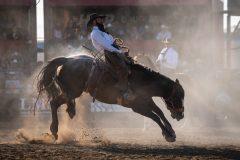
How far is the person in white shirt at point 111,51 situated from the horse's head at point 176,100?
2.27ft

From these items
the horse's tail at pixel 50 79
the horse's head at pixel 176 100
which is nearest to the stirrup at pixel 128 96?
the horse's head at pixel 176 100

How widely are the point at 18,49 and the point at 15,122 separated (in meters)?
5.94

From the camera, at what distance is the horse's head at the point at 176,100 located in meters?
10.2

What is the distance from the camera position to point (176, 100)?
10.3 metres

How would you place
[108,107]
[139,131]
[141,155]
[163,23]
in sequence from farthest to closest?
[163,23], [108,107], [139,131], [141,155]

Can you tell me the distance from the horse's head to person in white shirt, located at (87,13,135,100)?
2.27 feet

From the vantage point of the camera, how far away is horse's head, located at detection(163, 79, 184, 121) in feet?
33.6

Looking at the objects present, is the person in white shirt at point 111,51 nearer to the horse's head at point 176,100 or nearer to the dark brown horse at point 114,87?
the dark brown horse at point 114,87

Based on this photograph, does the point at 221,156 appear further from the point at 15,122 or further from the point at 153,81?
the point at 15,122

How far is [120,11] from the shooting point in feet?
76.0

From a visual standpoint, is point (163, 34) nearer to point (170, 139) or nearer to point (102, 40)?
point (102, 40)

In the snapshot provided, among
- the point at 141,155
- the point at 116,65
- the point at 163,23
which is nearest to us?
the point at 141,155

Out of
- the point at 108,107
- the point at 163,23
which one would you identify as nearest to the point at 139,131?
the point at 108,107

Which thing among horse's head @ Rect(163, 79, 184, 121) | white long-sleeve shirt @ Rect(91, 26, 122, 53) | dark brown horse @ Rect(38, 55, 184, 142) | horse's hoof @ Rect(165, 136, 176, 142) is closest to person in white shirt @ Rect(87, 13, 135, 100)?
white long-sleeve shirt @ Rect(91, 26, 122, 53)
